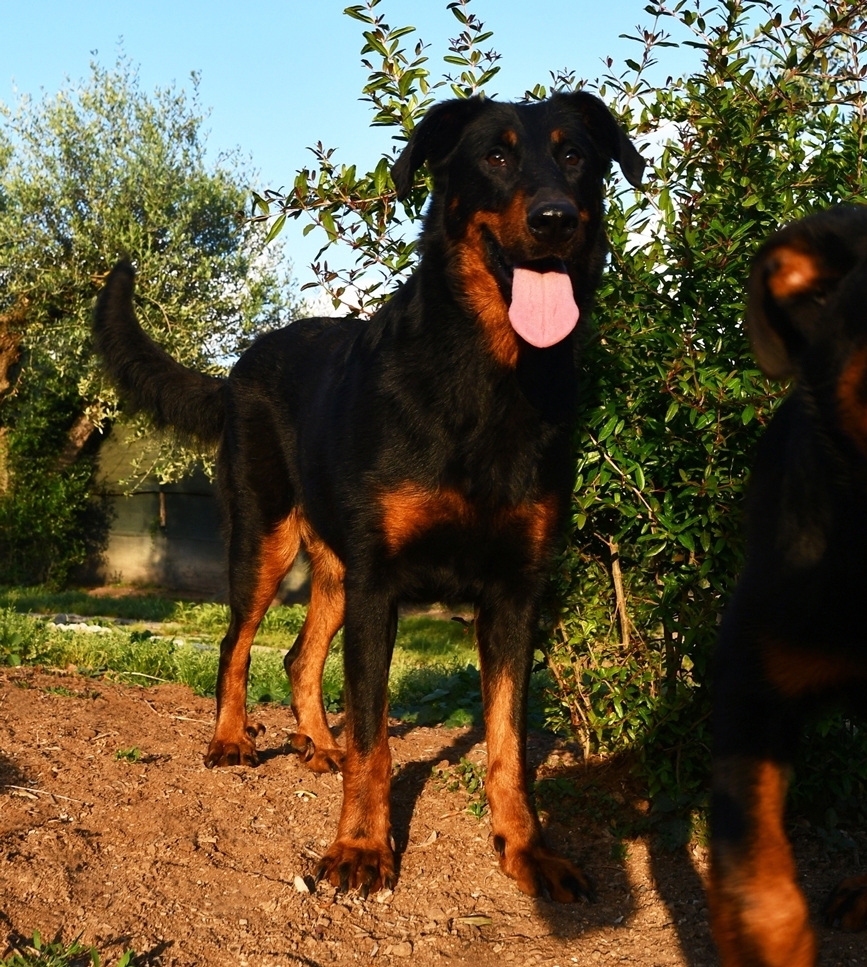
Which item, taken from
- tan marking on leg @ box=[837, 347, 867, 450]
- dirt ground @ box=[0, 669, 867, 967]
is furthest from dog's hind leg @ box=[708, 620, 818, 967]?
dirt ground @ box=[0, 669, 867, 967]

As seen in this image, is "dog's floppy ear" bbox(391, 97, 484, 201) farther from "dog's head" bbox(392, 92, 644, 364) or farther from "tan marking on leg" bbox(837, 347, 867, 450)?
"tan marking on leg" bbox(837, 347, 867, 450)

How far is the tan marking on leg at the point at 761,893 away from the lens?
2.17 m

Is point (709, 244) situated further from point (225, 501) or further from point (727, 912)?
point (225, 501)

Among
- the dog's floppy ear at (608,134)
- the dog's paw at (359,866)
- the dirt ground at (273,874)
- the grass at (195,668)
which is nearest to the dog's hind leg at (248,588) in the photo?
the dirt ground at (273,874)

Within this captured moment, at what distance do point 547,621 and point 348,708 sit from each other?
912 millimetres

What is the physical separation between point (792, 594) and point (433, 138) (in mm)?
2397

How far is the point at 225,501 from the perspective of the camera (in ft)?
18.3

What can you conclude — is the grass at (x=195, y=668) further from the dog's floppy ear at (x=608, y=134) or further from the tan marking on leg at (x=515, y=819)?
the dog's floppy ear at (x=608, y=134)

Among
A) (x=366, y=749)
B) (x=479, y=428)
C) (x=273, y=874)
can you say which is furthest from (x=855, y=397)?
(x=273, y=874)

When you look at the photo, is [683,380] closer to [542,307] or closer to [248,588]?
[542,307]

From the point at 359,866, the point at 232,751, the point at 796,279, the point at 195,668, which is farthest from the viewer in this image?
the point at 195,668

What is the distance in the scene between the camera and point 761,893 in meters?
2.21

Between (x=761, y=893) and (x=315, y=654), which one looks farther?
(x=315, y=654)

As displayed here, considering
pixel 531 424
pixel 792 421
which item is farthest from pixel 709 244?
pixel 792 421
